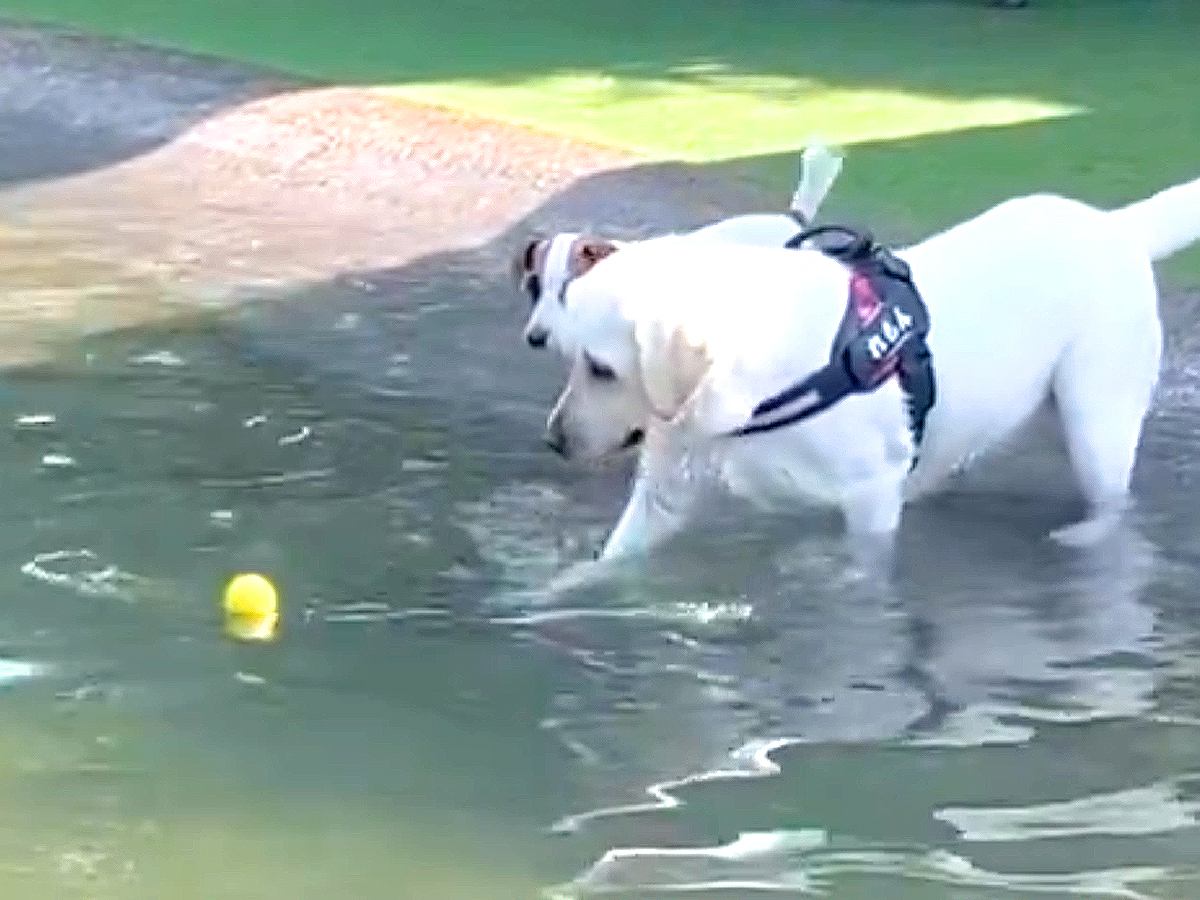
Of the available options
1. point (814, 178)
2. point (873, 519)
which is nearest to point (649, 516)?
point (873, 519)

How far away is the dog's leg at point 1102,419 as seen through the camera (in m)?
7.50

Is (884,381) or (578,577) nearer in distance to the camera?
(884,381)

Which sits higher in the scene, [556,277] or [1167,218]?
[1167,218]

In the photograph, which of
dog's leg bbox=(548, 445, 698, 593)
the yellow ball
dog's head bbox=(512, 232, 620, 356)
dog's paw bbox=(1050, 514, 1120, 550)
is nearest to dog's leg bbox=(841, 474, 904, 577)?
dog's leg bbox=(548, 445, 698, 593)

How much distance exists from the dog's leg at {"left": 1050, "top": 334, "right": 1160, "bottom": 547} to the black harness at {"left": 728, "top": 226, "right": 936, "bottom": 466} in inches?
21.7

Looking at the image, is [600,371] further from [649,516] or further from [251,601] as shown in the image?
[251,601]

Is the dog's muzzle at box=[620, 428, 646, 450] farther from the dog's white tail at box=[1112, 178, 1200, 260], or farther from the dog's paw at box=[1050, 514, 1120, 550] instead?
the dog's white tail at box=[1112, 178, 1200, 260]

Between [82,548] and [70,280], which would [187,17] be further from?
[82,548]

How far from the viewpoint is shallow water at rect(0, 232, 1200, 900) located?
5453 millimetres

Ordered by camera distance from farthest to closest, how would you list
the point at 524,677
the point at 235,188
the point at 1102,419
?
the point at 235,188
the point at 1102,419
the point at 524,677

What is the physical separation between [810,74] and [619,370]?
27.2 ft

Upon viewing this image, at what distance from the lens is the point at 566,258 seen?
693 centimetres

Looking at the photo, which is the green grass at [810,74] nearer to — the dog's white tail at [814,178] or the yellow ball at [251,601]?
the dog's white tail at [814,178]

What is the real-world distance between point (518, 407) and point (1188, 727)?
10.7ft
